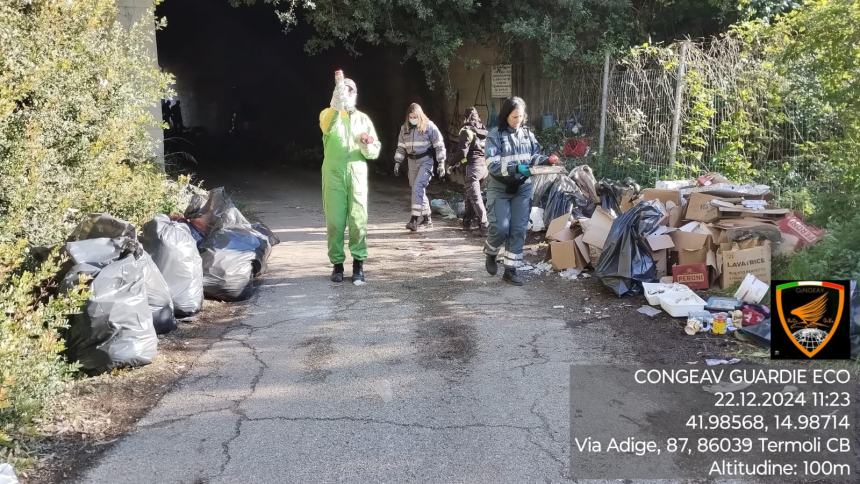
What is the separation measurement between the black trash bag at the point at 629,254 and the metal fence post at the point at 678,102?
3.36 m

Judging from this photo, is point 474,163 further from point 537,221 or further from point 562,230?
point 562,230

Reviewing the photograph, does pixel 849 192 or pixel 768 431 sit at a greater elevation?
pixel 849 192

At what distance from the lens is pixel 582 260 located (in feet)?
22.9

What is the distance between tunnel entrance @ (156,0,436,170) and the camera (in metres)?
18.4

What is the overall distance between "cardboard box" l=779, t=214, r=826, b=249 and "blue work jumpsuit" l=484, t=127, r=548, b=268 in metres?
2.16

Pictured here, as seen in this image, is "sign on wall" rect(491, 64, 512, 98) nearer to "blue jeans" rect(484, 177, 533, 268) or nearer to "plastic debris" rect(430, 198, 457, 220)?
"plastic debris" rect(430, 198, 457, 220)

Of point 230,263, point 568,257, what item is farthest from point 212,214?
point 568,257

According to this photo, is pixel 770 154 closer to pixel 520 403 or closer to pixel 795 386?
pixel 795 386

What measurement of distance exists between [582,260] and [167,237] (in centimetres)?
380

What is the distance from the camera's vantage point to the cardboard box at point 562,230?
286 inches

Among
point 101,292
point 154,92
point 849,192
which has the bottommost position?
point 101,292

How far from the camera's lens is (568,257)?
6.99 meters

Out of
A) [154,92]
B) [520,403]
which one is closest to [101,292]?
[520,403]

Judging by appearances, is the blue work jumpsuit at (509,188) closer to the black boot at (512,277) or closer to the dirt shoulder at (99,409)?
the black boot at (512,277)
